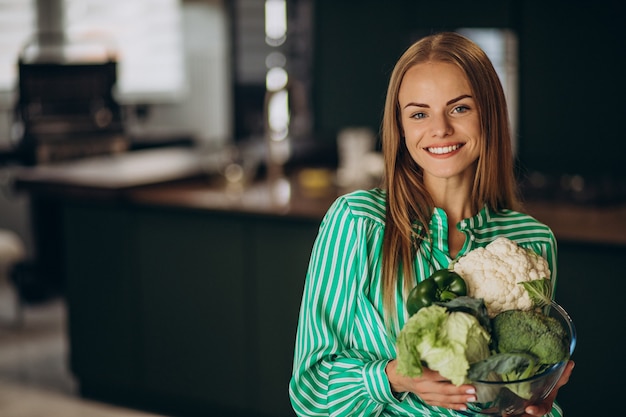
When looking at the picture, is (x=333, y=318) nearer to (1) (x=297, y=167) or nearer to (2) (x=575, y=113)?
(2) (x=575, y=113)

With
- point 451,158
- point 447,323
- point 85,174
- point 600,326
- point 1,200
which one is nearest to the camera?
point 447,323

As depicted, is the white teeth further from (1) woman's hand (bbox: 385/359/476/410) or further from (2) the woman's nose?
(1) woman's hand (bbox: 385/359/476/410)

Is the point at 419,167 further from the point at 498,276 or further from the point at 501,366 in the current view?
the point at 501,366

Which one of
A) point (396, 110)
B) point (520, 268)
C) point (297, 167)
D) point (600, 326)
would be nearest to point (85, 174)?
point (297, 167)

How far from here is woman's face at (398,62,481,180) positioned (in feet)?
4.91

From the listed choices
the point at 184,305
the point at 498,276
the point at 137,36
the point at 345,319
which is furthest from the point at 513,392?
the point at 137,36

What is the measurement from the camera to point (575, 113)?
422cm

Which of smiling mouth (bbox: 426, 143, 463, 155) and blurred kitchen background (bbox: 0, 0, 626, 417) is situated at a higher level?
smiling mouth (bbox: 426, 143, 463, 155)

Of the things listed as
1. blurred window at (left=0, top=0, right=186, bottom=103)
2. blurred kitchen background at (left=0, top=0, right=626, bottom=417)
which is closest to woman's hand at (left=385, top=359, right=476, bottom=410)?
blurred kitchen background at (left=0, top=0, right=626, bottom=417)

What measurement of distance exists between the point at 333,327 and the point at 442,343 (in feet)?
1.04

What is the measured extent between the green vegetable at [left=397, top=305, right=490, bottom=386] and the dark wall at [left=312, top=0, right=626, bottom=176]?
2.66 m

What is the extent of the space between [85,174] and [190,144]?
130 inches

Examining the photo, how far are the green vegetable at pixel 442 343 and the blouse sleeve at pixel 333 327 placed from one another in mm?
203

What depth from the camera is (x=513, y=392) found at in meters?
1.26
